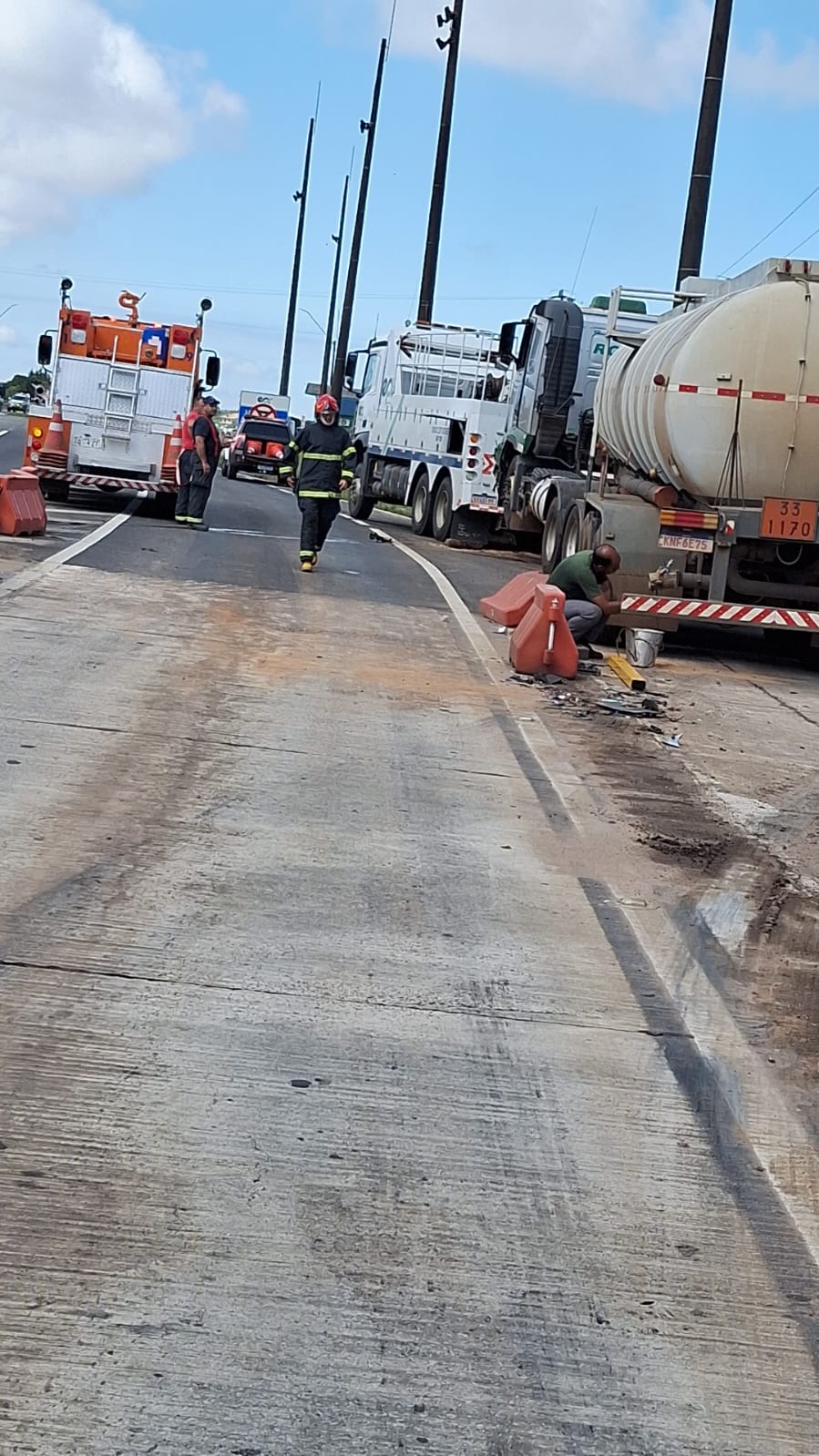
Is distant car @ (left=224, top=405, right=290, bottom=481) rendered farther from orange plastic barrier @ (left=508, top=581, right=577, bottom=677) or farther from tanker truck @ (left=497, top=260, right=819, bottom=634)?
orange plastic barrier @ (left=508, top=581, right=577, bottom=677)

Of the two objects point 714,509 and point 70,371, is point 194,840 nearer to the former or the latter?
point 714,509

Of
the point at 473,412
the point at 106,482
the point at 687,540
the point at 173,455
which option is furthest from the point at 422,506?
the point at 687,540

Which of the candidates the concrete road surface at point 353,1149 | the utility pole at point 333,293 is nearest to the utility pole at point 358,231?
the utility pole at point 333,293

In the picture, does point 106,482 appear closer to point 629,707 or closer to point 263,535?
point 263,535

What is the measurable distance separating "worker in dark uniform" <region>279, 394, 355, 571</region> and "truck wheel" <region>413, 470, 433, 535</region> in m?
10.1

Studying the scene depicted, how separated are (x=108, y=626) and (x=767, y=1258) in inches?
375

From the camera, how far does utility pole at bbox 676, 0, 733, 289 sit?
76.3 feet

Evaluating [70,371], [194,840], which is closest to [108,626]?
[194,840]

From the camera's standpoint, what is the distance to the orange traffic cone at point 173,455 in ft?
77.4

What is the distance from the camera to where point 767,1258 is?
161 inches

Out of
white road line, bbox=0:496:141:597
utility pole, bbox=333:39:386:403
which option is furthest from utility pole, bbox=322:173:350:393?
white road line, bbox=0:496:141:597

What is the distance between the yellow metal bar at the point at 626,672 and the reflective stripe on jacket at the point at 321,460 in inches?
163

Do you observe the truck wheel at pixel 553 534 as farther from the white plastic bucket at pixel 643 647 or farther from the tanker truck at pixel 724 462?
the white plastic bucket at pixel 643 647

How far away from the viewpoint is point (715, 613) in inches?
577
